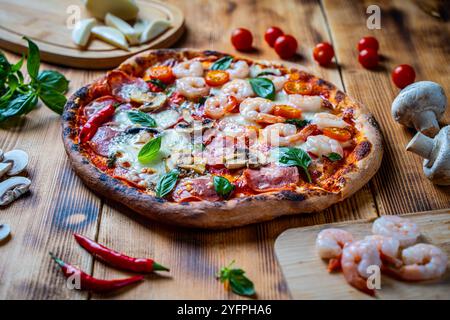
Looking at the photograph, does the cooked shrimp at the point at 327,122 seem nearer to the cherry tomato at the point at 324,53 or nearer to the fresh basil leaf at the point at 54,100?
the cherry tomato at the point at 324,53

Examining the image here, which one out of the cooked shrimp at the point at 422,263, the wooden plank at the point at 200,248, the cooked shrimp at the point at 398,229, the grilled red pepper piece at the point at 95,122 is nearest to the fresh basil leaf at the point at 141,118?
the grilled red pepper piece at the point at 95,122

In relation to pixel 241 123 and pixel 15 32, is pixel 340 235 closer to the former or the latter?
pixel 241 123

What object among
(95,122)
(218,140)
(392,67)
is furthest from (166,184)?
(392,67)

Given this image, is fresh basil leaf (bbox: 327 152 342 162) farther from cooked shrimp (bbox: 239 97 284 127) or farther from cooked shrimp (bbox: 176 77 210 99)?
cooked shrimp (bbox: 176 77 210 99)

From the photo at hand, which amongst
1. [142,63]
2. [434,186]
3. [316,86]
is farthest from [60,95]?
[434,186]

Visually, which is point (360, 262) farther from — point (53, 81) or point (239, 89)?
point (53, 81)

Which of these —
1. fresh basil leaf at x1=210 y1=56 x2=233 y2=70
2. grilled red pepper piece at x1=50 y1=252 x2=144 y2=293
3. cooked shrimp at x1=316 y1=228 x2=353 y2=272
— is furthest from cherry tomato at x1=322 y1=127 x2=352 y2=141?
grilled red pepper piece at x1=50 y1=252 x2=144 y2=293
